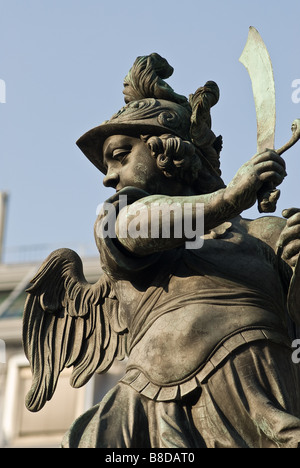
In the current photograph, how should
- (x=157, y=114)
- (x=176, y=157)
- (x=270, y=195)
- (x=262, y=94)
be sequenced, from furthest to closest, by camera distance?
(x=157, y=114) → (x=176, y=157) → (x=262, y=94) → (x=270, y=195)

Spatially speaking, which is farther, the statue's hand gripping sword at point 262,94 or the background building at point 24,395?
the background building at point 24,395

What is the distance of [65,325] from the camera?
8.29m

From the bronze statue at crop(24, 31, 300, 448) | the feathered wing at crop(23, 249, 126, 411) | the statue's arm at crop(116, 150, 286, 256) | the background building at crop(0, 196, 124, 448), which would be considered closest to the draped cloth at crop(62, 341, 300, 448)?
the bronze statue at crop(24, 31, 300, 448)

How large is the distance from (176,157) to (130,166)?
10.5 inches

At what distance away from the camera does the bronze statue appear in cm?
718

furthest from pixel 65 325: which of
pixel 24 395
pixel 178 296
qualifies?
pixel 24 395

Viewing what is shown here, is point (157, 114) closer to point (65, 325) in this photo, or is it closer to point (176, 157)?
point (176, 157)

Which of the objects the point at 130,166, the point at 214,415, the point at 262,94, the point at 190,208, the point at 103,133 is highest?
the point at 262,94

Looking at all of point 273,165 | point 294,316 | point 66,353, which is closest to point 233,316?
point 294,316

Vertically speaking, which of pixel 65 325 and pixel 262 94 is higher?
pixel 262 94

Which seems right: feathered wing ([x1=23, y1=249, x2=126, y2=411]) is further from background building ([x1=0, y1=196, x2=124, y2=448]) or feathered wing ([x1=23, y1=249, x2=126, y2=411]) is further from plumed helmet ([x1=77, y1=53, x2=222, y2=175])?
background building ([x1=0, y1=196, x2=124, y2=448])

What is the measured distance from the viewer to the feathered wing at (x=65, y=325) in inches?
322

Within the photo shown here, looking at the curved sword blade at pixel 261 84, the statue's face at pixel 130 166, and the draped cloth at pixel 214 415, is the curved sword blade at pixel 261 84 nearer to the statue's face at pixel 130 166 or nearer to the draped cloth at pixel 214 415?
the statue's face at pixel 130 166

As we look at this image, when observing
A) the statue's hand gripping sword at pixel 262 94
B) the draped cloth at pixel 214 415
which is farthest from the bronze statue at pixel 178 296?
the statue's hand gripping sword at pixel 262 94
